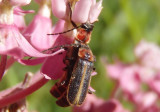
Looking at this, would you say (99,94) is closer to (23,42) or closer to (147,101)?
(147,101)

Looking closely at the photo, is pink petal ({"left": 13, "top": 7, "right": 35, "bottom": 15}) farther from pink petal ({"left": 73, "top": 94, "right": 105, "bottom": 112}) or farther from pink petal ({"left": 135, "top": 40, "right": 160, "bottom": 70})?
pink petal ({"left": 135, "top": 40, "right": 160, "bottom": 70})

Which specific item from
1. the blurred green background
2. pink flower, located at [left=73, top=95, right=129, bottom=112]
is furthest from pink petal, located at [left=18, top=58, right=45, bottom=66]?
the blurred green background

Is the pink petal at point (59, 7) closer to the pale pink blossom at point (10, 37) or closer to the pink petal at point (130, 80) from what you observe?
the pale pink blossom at point (10, 37)

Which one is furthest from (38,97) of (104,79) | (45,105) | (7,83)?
(104,79)

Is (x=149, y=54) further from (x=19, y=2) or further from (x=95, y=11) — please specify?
(x=19, y=2)

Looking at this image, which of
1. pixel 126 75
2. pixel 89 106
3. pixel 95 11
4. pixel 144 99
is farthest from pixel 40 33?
pixel 126 75

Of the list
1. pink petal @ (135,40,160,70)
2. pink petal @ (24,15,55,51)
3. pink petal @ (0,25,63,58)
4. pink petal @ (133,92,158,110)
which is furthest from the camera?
pink petal @ (135,40,160,70)
